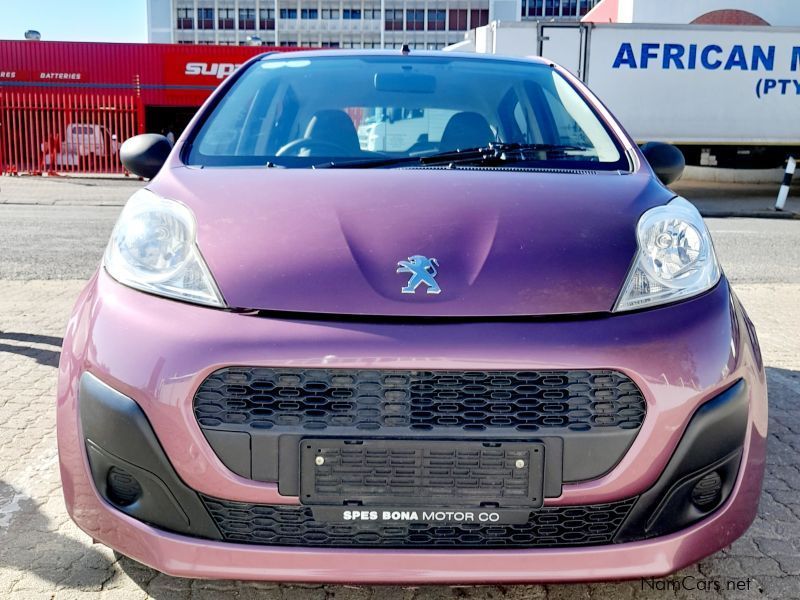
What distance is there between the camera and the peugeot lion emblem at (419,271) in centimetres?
192

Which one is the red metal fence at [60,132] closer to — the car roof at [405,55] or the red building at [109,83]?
the red building at [109,83]

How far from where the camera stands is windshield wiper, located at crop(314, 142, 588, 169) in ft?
8.73

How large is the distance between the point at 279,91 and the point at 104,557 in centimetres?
170

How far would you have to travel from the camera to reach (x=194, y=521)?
73.8 inches

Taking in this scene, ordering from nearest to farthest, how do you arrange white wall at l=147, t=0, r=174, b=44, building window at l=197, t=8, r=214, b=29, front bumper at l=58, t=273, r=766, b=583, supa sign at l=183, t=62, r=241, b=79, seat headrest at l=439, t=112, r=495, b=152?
front bumper at l=58, t=273, r=766, b=583 < seat headrest at l=439, t=112, r=495, b=152 < supa sign at l=183, t=62, r=241, b=79 < white wall at l=147, t=0, r=174, b=44 < building window at l=197, t=8, r=214, b=29

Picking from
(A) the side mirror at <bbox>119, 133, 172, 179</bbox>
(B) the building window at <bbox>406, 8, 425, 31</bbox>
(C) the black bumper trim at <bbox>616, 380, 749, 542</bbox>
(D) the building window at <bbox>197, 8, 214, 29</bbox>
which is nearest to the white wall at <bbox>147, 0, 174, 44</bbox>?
(D) the building window at <bbox>197, 8, 214, 29</bbox>

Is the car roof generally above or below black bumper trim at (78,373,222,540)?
above

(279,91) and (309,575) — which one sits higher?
(279,91)

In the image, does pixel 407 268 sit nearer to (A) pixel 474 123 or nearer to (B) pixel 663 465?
(B) pixel 663 465

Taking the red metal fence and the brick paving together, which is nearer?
the brick paving

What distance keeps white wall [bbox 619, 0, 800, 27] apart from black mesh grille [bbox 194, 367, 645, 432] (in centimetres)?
1701

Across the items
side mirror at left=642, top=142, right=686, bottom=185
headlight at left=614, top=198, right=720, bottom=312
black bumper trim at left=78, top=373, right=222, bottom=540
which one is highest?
side mirror at left=642, top=142, right=686, bottom=185

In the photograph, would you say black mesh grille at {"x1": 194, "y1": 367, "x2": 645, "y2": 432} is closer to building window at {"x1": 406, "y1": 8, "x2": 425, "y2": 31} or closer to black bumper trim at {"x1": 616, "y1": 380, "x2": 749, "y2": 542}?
black bumper trim at {"x1": 616, "y1": 380, "x2": 749, "y2": 542}

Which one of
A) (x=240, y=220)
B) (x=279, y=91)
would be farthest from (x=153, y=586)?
(x=279, y=91)
